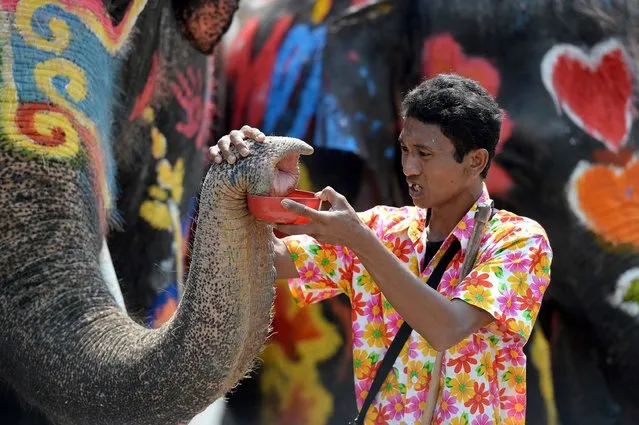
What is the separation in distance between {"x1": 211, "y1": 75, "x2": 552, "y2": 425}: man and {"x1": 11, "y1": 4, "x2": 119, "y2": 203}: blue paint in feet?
1.68

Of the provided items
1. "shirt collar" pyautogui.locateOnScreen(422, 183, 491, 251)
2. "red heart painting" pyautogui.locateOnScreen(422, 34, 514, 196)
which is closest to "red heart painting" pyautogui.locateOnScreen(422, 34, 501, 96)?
"red heart painting" pyautogui.locateOnScreen(422, 34, 514, 196)

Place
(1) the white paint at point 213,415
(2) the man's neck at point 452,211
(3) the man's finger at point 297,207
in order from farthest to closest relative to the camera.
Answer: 1. (1) the white paint at point 213,415
2. (2) the man's neck at point 452,211
3. (3) the man's finger at point 297,207

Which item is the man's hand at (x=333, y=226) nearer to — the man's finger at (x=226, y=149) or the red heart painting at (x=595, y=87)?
the man's finger at (x=226, y=149)

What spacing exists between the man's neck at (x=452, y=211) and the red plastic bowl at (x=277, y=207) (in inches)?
13.6

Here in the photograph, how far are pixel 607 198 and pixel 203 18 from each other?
1.10m

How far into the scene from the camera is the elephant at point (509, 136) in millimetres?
A: 3139

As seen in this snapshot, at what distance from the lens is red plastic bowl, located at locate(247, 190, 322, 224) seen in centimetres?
158

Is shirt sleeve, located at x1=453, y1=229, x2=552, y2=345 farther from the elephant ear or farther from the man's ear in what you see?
the elephant ear

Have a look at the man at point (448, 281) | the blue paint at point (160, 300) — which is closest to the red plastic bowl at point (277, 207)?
the man at point (448, 281)

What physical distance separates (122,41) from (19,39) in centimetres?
39

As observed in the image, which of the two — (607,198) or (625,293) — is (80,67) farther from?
(625,293)

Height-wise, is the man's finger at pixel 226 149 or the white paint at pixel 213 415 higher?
the man's finger at pixel 226 149

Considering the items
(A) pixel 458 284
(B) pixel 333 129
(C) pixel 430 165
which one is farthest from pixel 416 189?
(B) pixel 333 129

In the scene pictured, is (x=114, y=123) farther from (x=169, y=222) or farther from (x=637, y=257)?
(x=637, y=257)
